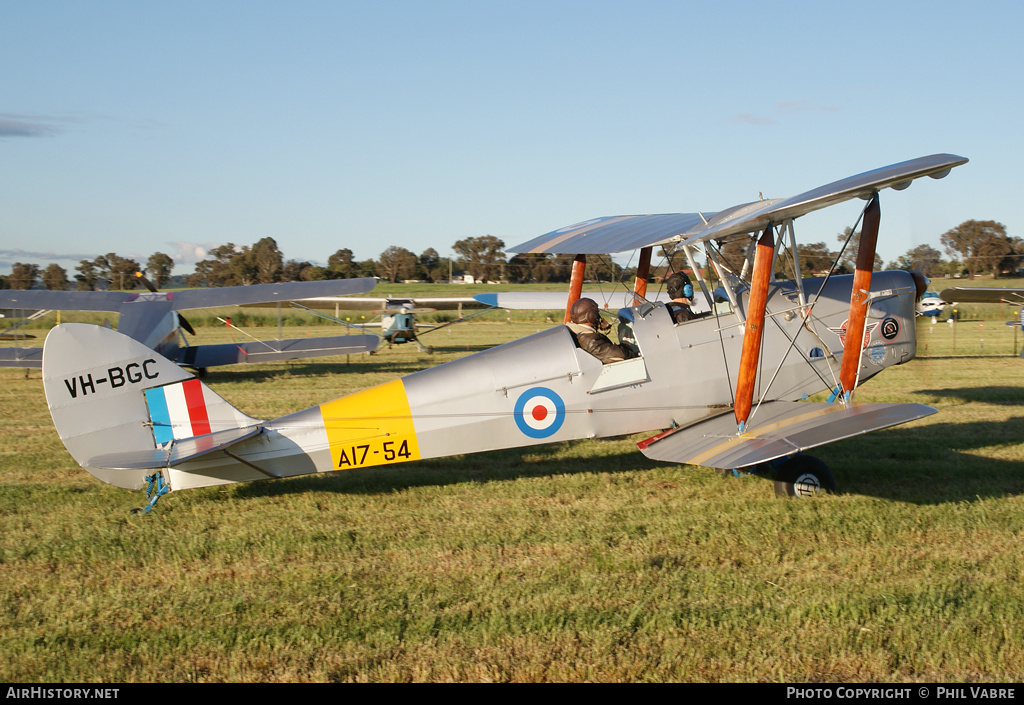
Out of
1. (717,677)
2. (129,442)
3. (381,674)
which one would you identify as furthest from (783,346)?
(129,442)

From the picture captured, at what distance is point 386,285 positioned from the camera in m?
68.2

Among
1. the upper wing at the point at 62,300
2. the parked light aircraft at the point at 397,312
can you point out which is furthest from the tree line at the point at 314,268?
the upper wing at the point at 62,300

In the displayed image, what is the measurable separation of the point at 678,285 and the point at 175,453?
4541 millimetres

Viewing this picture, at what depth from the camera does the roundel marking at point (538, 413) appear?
20.8ft

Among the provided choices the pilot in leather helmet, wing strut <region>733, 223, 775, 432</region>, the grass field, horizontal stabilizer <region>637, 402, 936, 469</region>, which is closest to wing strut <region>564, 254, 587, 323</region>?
the grass field

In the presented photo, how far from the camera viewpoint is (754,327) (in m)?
6.03

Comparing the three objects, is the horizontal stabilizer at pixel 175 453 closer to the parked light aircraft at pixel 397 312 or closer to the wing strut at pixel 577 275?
the wing strut at pixel 577 275

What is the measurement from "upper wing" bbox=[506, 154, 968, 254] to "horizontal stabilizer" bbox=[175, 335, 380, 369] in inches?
357

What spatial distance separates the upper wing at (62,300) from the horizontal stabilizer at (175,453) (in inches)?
457

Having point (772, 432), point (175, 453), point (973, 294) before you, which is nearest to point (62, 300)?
point (175, 453)

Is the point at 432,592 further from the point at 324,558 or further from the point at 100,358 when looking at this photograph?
the point at 100,358

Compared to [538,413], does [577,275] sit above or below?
above

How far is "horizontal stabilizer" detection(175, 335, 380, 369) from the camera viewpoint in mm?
16453

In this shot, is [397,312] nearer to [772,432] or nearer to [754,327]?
[754,327]
